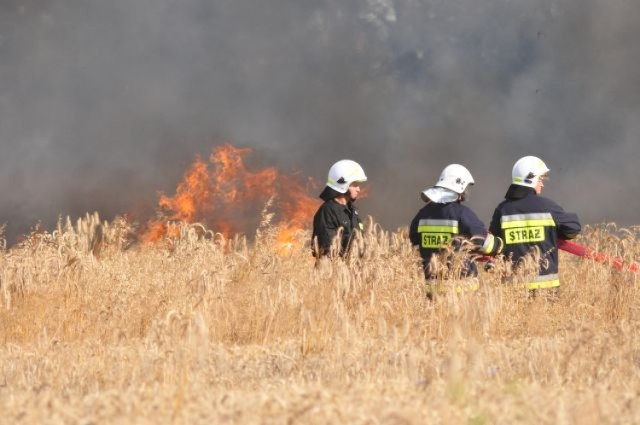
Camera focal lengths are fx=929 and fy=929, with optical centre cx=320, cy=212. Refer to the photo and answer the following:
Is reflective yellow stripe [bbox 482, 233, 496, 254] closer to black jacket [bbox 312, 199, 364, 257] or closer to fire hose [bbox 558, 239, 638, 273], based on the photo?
fire hose [bbox 558, 239, 638, 273]

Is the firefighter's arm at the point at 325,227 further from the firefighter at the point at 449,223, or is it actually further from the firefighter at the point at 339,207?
the firefighter at the point at 449,223

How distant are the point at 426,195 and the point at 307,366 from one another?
360cm

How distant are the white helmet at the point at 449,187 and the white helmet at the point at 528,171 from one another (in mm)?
1042

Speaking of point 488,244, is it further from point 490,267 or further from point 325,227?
point 325,227

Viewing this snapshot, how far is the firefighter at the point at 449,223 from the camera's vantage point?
9.16 meters

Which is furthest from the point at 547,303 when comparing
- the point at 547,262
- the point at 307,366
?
the point at 307,366

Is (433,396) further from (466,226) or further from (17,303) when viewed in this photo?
(17,303)

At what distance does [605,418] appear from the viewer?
13.9 ft

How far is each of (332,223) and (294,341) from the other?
2964mm

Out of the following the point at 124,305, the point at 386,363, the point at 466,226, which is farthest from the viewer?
the point at 466,226

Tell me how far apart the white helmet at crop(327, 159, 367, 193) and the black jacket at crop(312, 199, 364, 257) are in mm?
209

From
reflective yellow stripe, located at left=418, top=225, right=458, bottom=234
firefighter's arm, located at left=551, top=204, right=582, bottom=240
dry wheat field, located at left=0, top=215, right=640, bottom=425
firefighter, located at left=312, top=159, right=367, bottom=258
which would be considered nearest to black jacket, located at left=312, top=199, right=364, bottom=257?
firefighter, located at left=312, top=159, right=367, bottom=258

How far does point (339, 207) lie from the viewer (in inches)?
420

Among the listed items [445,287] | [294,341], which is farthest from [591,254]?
[294,341]
